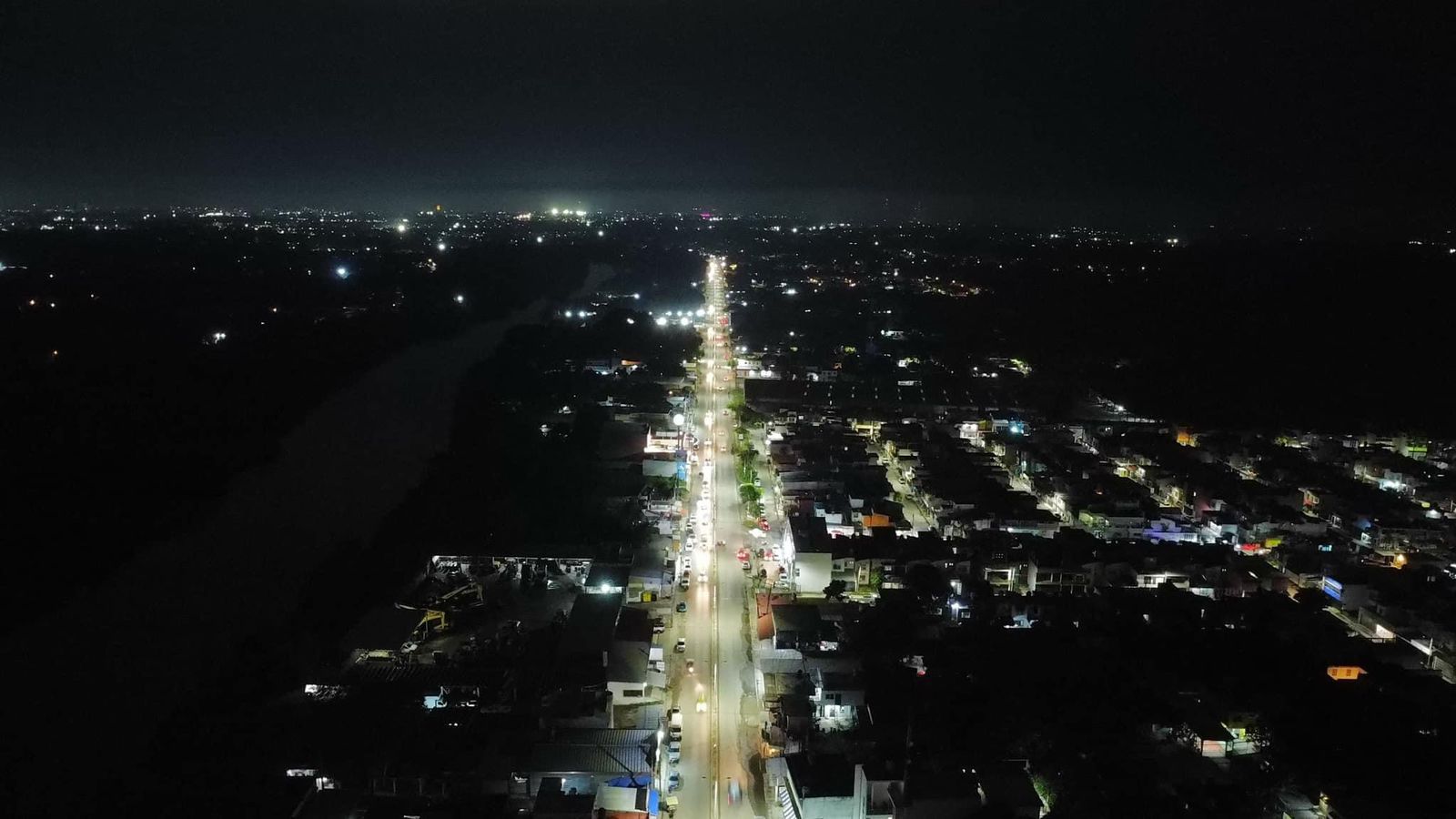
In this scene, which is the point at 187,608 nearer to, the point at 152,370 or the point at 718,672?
the point at 718,672

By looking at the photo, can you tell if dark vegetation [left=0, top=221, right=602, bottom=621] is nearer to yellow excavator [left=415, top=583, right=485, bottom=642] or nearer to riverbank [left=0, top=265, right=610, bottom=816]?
riverbank [left=0, top=265, right=610, bottom=816]

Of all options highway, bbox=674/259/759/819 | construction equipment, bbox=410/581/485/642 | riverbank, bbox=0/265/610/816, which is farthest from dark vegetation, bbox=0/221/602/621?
highway, bbox=674/259/759/819

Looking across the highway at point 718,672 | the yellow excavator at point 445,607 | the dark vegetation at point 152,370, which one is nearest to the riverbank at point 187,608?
the dark vegetation at point 152,370

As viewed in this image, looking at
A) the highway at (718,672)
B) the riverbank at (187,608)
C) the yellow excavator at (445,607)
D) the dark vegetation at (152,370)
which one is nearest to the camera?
the highway at (718,672)

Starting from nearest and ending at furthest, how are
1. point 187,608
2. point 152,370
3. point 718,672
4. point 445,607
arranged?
1. point 718,672
2. point 445,607
3. point 187,608
4. point 152,370

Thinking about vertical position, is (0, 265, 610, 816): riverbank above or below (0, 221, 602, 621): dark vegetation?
below

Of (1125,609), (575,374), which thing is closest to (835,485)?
(1125,609)

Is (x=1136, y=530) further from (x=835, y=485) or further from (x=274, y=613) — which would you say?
(x=274, y=613)

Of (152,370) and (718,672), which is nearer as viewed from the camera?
(718,672)

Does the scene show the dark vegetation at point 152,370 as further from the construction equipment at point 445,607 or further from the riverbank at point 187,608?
the construction equipment at point 445,607

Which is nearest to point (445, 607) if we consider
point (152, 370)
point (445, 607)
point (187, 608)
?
point (445, 607)
